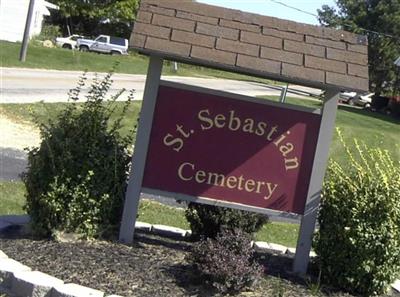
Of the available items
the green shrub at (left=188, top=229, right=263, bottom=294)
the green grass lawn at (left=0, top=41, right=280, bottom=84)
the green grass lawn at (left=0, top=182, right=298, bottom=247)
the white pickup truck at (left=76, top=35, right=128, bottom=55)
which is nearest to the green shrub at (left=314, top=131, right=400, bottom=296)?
the green shrub at (left=188, top=229, right=263, bottom=294)

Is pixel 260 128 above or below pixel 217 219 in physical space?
above

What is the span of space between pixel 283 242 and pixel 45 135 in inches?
131

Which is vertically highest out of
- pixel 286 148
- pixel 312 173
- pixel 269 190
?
pixel 286 148

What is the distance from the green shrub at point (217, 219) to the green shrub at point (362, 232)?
0.76 meters

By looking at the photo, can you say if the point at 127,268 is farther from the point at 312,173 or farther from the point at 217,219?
the point at 312,173

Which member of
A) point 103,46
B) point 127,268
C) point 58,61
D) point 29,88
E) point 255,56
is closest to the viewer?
point 127,268

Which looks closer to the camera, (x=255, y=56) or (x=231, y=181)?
(x=255, y=56)

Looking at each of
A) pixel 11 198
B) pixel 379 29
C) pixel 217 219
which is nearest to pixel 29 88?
pixel 11 198

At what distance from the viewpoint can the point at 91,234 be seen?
581 centimetres

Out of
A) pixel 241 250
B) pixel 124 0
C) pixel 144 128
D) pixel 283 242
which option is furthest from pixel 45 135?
pixel 124 0

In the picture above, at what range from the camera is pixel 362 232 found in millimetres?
5371

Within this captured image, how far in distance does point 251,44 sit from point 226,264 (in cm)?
169

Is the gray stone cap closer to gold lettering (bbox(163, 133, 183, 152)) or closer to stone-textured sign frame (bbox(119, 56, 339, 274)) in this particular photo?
stone-textured sign frame (bbox(119, 56, 339, 274))

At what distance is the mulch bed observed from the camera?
5020 mm
